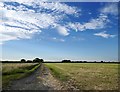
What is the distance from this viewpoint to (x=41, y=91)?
17.8m

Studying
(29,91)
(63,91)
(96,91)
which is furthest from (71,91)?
(29,91)

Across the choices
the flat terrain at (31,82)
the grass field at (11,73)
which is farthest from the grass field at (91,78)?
the grass field at (11,73)

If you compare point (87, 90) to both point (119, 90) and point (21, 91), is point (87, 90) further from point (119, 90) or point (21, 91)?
point (21, 91)

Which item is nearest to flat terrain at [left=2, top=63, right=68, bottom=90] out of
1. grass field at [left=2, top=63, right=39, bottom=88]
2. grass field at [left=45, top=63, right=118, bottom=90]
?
grass field at [left=2, top=63, right=39, bottom=88]

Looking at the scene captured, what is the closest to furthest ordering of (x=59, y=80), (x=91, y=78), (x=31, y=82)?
(x=31, y=82), (x=59, y=80), (x=91, y=78)

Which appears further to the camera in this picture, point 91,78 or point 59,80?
point 91,78

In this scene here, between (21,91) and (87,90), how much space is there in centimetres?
523

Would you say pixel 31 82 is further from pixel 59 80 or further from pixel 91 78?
pixel 91 78

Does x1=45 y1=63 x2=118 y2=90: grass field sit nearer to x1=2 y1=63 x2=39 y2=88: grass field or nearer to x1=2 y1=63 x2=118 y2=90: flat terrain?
x1=2 y1=63 x2=118 y2=90: flat terrain

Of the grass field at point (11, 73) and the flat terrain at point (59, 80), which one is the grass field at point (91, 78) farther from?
the grass field at point (11, 73)

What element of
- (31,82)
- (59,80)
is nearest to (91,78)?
(59,80)

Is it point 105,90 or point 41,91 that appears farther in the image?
point 105,90

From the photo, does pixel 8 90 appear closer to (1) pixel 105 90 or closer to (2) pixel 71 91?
(2) pixel 71 91

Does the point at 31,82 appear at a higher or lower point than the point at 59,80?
higher
